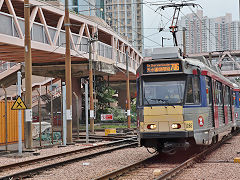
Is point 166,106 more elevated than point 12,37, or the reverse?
point 12,37

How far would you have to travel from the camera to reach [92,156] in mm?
16312

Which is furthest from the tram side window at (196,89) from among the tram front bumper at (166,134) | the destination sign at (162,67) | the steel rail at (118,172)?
the steel rail at (118,172)

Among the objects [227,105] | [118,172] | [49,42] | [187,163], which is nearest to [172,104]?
[187,163]

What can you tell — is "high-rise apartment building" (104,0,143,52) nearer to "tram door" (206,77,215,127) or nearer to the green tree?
the green tree

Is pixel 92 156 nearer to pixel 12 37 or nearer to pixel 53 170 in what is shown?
pixel 53 170

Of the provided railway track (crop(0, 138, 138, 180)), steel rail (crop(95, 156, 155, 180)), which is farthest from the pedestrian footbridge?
steel rail (crop(95, 156, 155, 180))

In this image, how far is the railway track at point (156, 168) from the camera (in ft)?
33.9

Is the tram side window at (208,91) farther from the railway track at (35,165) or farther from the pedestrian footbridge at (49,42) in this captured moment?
the pedestrian footbridge at (49,42)

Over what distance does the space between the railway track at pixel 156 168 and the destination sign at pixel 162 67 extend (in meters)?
2.72

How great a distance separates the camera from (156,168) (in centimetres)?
1202

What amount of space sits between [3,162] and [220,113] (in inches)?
322

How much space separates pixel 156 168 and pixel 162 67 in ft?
10.3

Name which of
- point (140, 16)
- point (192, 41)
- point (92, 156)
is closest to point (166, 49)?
point (92, 156)

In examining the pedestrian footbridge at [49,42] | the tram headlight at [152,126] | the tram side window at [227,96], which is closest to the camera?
the tram headlight at [152,126]
